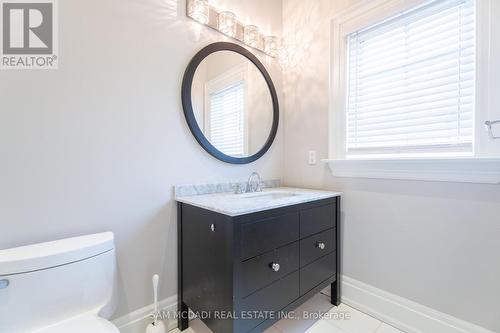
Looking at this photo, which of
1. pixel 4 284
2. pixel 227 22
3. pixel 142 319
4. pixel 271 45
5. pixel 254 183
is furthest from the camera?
pixel 271 45

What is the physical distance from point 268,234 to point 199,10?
1.47 m

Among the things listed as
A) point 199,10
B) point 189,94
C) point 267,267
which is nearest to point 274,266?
point 267,267

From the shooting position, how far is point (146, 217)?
1.35m

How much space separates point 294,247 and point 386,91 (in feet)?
3.96

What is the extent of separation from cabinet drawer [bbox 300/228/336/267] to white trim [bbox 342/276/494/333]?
36cm

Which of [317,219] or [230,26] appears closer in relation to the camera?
[317,219]

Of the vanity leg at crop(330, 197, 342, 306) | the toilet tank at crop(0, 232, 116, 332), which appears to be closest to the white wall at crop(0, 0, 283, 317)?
the toilet tank at crop(0, 232, 116, 332)

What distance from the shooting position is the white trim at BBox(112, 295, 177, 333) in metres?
1.27

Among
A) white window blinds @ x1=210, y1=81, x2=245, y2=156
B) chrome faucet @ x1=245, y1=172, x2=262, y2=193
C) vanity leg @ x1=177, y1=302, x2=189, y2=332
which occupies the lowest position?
vanity leg @ x1=177, y1=302, x2=189, y2=332

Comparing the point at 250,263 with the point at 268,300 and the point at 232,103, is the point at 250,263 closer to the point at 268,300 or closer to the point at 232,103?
the point at 268,300

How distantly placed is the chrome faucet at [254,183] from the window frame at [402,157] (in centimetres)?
57

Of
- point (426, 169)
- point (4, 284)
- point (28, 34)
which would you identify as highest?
point (28, 34)

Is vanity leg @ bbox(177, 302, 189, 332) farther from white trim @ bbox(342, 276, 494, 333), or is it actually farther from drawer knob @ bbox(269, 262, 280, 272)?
white trim @ bbox(342, 276, 494, 333)

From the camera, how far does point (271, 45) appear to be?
200 cm
